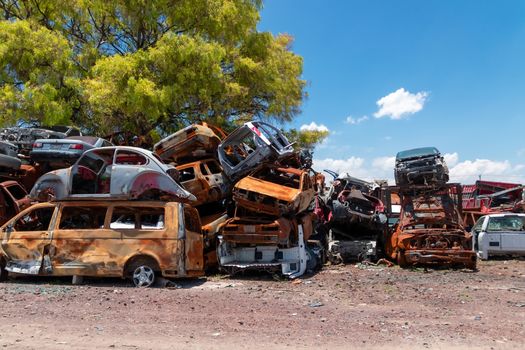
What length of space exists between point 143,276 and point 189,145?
14.9 ft

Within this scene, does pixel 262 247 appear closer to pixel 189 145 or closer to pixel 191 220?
pixel 191 220

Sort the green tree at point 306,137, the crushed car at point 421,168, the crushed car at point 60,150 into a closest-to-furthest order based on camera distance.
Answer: the crushed car at point 60,150 < the crushed car at point 421,168 < the green tree at point 306,137

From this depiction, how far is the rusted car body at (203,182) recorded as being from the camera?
12.0m

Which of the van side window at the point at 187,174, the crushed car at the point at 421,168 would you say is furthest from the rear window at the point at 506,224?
the van side window at the point at 187,174

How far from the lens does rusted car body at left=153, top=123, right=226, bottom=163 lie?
12961 millimetres

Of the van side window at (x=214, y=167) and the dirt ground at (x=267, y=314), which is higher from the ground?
the van side window at (x=214, y=167)

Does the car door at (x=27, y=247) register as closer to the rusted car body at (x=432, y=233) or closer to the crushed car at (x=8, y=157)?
the crushed car at (x=8, y=157)

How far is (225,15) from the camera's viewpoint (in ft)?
65.4

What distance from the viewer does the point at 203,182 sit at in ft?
39.3

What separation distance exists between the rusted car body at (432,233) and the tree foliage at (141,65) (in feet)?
28.7

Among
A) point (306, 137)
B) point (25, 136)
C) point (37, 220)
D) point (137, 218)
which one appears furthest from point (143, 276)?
point (306, 137)

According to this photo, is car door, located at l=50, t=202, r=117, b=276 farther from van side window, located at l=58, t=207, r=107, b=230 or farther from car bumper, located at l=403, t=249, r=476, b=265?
car bumper, located at l=403, t=249, r=476, b=265

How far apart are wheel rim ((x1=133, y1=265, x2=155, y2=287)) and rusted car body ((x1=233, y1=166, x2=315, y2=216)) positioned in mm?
2755

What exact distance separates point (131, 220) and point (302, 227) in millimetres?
4149
